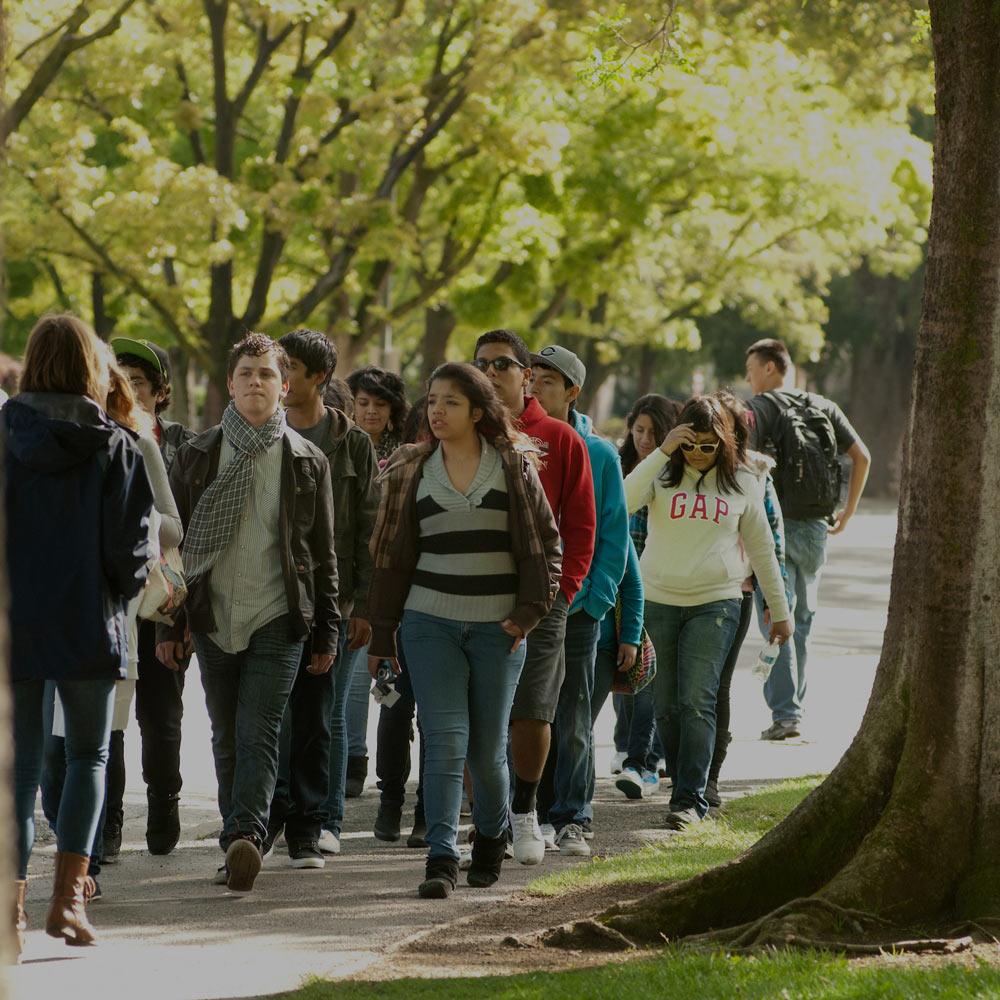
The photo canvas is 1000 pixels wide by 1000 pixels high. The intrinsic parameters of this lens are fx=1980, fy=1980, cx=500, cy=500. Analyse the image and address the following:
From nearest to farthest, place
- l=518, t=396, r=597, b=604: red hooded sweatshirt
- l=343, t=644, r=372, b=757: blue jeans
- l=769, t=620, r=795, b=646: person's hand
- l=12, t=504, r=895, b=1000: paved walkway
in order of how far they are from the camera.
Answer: l=12, t=504, r=895, b=1000: paved walkway
l=518, t=396, r=597, b=604: red hooded sweatshirt
l=769, t=620, r=795, b=646: person's hand
l=343, t=644, r=372, b=757: blue jeans

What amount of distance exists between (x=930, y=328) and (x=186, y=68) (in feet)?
67.8

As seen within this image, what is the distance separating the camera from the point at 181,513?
299 inches

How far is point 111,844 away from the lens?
792 cm

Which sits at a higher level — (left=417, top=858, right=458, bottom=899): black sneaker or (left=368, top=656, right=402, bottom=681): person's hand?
(left=368, top=656, right=402, bottom=681): person's hand

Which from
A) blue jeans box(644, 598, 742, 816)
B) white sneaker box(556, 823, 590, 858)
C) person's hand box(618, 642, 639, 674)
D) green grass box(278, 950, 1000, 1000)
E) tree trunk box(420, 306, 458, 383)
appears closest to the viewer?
green grass box(278, 950, 1000, 1000)

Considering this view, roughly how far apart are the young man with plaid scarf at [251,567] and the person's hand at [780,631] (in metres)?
2.73

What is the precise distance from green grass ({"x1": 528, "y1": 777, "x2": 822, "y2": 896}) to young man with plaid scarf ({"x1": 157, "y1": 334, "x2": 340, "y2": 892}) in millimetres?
1131

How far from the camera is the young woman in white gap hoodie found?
8.93 m

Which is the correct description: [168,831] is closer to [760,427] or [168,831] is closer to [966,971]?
[966,971]

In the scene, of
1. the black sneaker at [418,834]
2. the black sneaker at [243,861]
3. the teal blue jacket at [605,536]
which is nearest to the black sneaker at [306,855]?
the black sneaker at [418,834]

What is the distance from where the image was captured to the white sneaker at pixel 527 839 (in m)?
8.02

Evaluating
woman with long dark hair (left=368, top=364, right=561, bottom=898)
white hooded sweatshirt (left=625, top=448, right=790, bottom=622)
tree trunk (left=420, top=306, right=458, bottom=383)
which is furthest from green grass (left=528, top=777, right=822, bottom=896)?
A: tree trunk (left=420, top=306, right=458, bottom=383)

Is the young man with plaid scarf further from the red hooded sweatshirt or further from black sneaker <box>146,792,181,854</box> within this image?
the red hooded sweatshirt

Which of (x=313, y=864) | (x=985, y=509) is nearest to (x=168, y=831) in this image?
(x=313, y=864)
